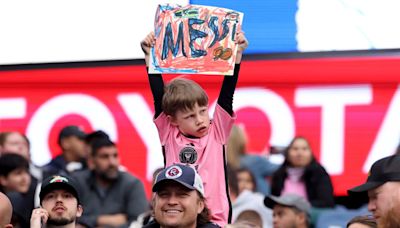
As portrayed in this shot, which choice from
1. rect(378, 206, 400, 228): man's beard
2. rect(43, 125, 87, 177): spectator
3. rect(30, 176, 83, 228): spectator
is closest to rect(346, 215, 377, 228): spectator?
rect(378, 206, 400, 228): man's beard

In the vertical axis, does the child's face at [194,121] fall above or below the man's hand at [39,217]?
above

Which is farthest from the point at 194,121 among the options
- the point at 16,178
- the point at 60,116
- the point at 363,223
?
the point at 60,116

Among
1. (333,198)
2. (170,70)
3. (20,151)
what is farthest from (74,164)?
(170,70)

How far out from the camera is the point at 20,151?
10945 mm

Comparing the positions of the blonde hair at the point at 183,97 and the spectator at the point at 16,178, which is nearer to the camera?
the blonde hair at the point at 183,97

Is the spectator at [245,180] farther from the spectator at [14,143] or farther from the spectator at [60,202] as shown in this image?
the spectator at [60,202]

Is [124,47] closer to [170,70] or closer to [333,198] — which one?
[333,198]

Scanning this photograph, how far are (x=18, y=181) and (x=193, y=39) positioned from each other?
326 centimetres

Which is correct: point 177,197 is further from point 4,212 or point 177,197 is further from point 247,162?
point 247,162

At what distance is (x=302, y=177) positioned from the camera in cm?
1039

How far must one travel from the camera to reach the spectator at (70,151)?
11008 mm

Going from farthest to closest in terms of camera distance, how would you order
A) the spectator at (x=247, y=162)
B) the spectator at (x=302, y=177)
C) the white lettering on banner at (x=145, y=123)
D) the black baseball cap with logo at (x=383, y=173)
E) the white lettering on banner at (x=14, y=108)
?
the white lettering on banner at (x=14, y=108) < the white lettering on banner at (x=145, y=123) < the spectator at (x=247, y=162) < the spectator at (x=302, y=177) < the black baseball cap with logo at (x=383, y=173)

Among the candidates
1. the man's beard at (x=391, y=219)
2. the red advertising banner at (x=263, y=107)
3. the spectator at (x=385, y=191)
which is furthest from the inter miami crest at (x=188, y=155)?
the red advertising banner at (x=263, y=107)

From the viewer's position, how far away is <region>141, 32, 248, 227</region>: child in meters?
6.88
